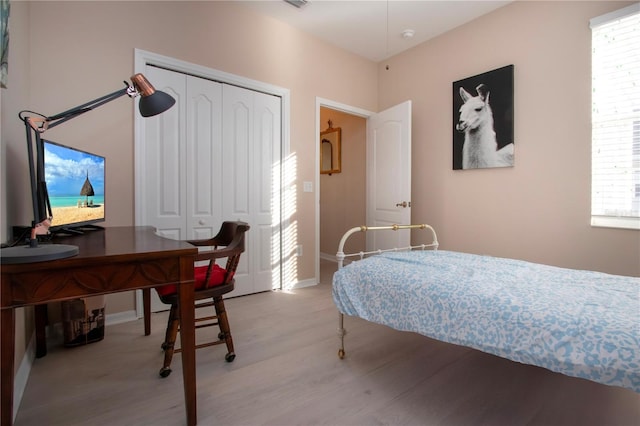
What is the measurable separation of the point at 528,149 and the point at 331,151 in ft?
9.01

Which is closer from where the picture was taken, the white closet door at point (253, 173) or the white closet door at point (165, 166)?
the white closet door at point (165, 166)

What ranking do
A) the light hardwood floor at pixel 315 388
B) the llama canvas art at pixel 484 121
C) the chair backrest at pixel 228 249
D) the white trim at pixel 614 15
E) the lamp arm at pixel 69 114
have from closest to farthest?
the lamp arm at pixel 69 114 < the light hardwood floor at pixel 315 388 < the chair backrest at pixel 228 249 < the white trim at pixel 614 15 < the llama canvas art at pixel 484 121

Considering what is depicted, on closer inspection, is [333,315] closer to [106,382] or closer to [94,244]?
[106,382]

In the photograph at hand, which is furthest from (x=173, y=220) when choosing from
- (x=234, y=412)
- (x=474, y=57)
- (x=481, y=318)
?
(x=474, y=57)

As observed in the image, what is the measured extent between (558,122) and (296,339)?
274 cm

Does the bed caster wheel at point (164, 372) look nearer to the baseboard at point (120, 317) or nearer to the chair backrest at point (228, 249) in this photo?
the chair backrest at point (228, 249)

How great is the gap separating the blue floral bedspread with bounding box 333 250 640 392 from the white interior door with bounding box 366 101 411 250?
5.27ft

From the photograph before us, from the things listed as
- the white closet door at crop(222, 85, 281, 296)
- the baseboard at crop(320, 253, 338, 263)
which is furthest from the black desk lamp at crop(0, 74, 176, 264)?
the baseboard at crop(320, 253, 338, 263)

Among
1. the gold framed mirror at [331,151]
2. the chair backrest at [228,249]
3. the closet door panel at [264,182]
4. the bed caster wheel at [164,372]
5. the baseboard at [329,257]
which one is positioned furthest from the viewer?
the baseboard at [329,257]

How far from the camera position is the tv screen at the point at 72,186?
54.4 inches

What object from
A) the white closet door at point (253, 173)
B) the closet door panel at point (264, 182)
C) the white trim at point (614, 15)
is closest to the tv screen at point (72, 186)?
the white closet door at point (253, 173)

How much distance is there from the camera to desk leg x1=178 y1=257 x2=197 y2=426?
1166 millimetres

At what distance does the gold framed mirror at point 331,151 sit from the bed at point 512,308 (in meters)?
3.03

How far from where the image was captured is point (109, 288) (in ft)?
3.40
